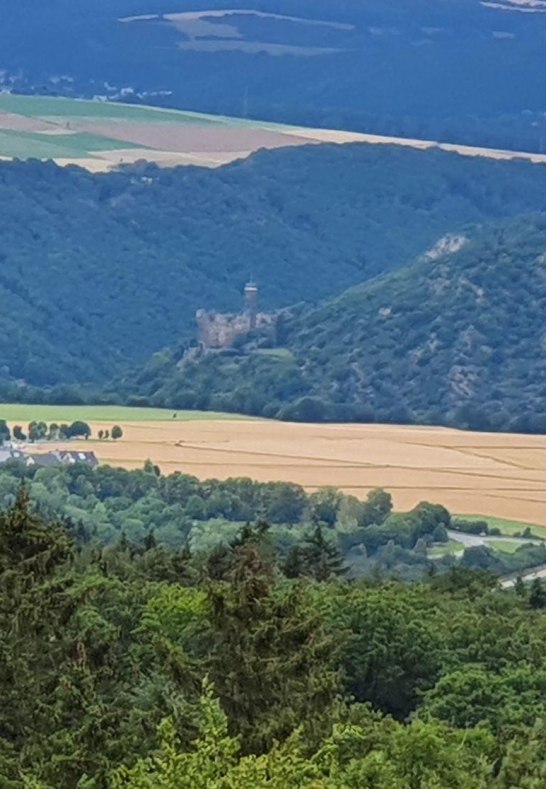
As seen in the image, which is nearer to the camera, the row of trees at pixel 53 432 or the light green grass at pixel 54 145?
the row of trees at pixel 53 432

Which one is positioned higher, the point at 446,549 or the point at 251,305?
the point at 446,549

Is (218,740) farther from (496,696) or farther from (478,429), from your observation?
(478,429)

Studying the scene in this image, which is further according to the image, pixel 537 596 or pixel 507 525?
pixel 507 525

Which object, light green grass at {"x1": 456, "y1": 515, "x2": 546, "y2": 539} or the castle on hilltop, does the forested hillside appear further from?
light green grass at {"x1": 456, "y1": 515, "x2": 546, "y2": 539}

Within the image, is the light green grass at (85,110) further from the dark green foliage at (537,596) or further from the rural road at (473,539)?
the dark green foliage at (537,596)

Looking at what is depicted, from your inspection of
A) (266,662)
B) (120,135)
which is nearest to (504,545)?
(266,662)

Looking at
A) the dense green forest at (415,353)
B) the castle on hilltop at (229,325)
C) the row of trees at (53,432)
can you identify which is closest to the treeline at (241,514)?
the row of trees at (53,432)

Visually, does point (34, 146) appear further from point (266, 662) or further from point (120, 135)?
point (266, 662)
